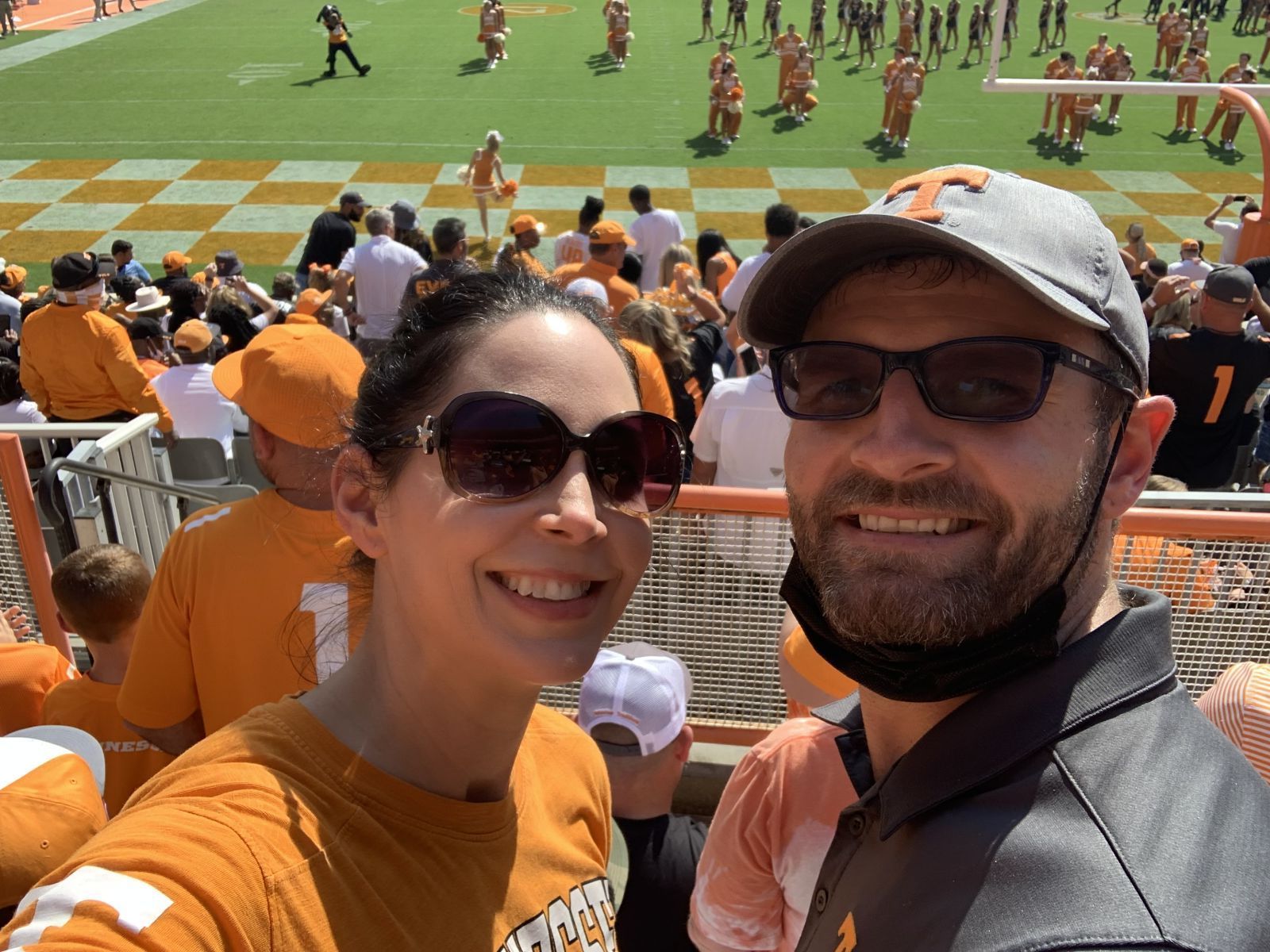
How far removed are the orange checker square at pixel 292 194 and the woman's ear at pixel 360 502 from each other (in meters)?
16.4

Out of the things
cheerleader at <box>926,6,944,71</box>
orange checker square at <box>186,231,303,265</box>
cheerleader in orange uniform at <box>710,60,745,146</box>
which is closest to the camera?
orange checker square at <box>186,231,303,265</box>

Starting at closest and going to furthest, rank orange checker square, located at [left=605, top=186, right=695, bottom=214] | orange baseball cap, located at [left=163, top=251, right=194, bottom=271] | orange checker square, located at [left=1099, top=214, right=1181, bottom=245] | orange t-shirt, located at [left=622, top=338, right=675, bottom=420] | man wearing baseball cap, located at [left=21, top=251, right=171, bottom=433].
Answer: orange t-shirt, located at [left=622, top=338, right=675, bottom=420], man wearing baseball cap, located at [left=21, top=251, right=171, bottom=433], orange baseball cap, located at [left=163, top=251, right=194, bottom=271], orange checker square, located at [left=1099, top=214, right=1181, bottom=245], orange checker square, located at [left=605, top=186, right=695, bottom=214]

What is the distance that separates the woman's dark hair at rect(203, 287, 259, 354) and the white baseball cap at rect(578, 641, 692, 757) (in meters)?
6.82

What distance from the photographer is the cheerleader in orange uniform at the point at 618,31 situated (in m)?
26.4

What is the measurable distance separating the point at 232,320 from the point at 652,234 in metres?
4.72

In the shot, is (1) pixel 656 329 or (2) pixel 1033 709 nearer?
(2) pixel 1033 709

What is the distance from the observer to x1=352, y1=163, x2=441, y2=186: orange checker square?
17875 mm

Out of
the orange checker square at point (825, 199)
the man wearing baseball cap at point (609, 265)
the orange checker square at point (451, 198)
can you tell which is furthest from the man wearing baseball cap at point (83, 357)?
the orange checker square at point (825, 199)

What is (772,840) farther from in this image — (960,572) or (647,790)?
(647,790)

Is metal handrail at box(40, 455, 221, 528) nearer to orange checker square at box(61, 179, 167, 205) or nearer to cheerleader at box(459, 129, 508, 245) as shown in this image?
cheerleader at box(459, 129, 508, 245)

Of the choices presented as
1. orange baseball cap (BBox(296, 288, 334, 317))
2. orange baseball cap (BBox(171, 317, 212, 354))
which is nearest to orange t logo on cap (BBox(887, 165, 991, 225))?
orange baseball cap (BBox(171, 317, 212, 354))

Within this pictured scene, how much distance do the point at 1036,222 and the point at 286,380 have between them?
6.55 ft

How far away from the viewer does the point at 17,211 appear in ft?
53.4

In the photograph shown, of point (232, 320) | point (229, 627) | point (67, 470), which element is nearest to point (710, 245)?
point (232, 320)
